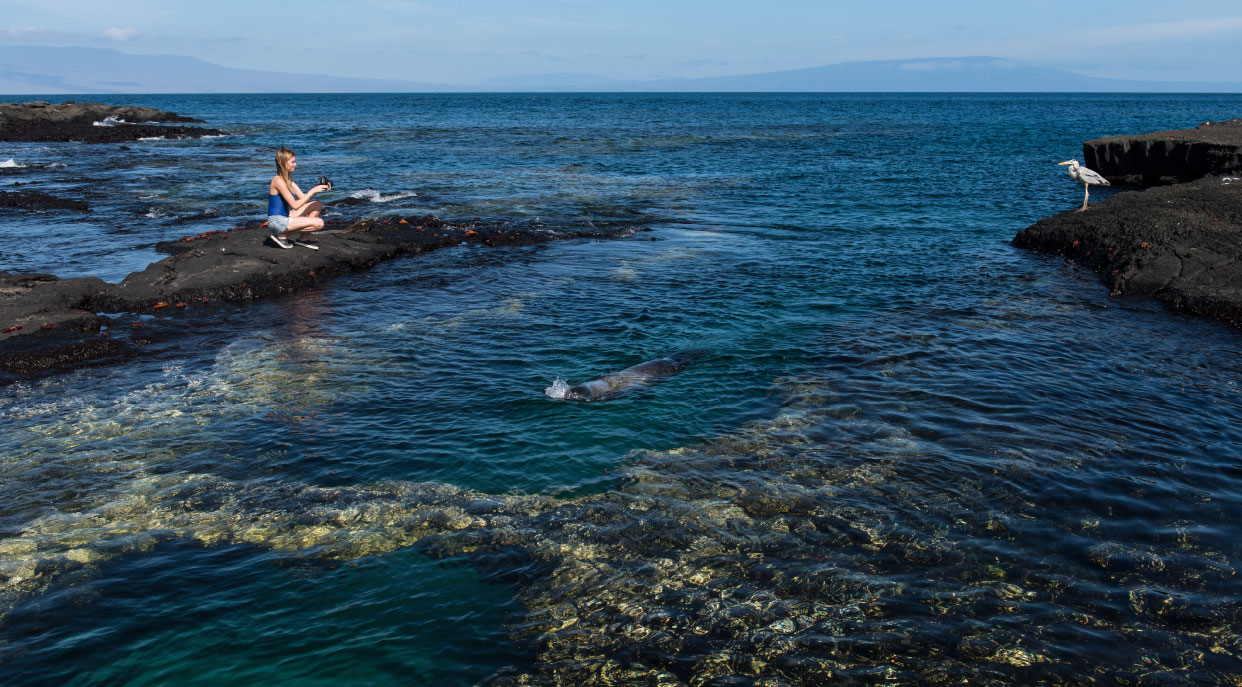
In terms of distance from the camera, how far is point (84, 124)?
232ft

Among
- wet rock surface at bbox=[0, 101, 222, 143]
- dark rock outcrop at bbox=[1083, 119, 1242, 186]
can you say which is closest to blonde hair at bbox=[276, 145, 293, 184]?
dark rock outcrop at bbox=[1083, 119, 1242, 186]


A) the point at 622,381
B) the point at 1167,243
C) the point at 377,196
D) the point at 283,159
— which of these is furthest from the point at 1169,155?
the point at 283,159

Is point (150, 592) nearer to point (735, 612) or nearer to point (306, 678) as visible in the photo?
point (306, 678)

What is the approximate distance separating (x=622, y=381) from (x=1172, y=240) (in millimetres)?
14799

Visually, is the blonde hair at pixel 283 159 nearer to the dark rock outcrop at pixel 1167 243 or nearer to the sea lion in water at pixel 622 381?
the sea lion in water at pixel 622 381

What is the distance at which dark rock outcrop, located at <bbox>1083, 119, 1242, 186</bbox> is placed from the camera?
1073 inches

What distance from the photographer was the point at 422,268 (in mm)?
20172

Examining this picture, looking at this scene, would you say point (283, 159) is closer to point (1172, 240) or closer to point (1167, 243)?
point (1167, 243)

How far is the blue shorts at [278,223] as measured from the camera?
63.4ft

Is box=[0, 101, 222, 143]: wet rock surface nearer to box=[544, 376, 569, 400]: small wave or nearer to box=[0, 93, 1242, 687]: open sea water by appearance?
box=[0, 93, 1242, 687]: open sea water

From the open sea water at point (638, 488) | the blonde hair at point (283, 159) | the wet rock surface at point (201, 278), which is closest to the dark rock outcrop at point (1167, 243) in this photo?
the open sea water at point (638, 488)

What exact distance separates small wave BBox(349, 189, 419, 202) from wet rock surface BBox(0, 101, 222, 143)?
139 feet

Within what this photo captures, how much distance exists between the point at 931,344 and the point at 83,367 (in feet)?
50.6

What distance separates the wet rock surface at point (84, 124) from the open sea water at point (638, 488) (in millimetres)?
53993
